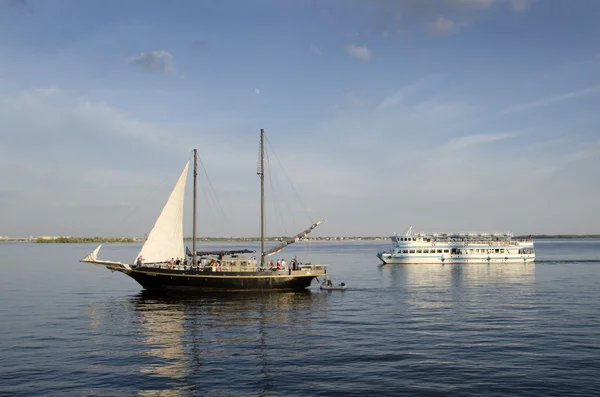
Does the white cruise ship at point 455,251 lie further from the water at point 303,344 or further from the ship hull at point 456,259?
the water at point 303,344

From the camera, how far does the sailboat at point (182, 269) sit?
1896 inches

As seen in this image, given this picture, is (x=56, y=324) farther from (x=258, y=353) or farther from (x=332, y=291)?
(x=332, y=291)

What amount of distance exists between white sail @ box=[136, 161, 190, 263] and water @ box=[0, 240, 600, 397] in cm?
419

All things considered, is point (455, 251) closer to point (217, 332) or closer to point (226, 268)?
point (226, 268)

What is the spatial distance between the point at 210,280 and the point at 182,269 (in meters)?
3.13

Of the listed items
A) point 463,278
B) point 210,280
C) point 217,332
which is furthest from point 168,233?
point 463,278

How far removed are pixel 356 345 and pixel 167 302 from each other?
23.6 m

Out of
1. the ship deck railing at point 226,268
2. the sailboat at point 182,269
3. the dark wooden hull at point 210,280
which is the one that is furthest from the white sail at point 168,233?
the dark wooden hull at point 210,280

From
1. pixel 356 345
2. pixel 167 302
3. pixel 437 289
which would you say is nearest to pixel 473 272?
pixel 437 289

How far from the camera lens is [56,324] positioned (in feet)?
110

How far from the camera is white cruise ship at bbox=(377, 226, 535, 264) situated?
95.3 meters

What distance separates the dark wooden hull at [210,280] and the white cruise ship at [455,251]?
51652mm

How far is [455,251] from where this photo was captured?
97312mm

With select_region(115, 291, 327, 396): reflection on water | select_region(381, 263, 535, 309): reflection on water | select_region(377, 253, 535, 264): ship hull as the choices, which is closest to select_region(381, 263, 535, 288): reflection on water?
select_region(381, 263, 535, 309): reflection on water
